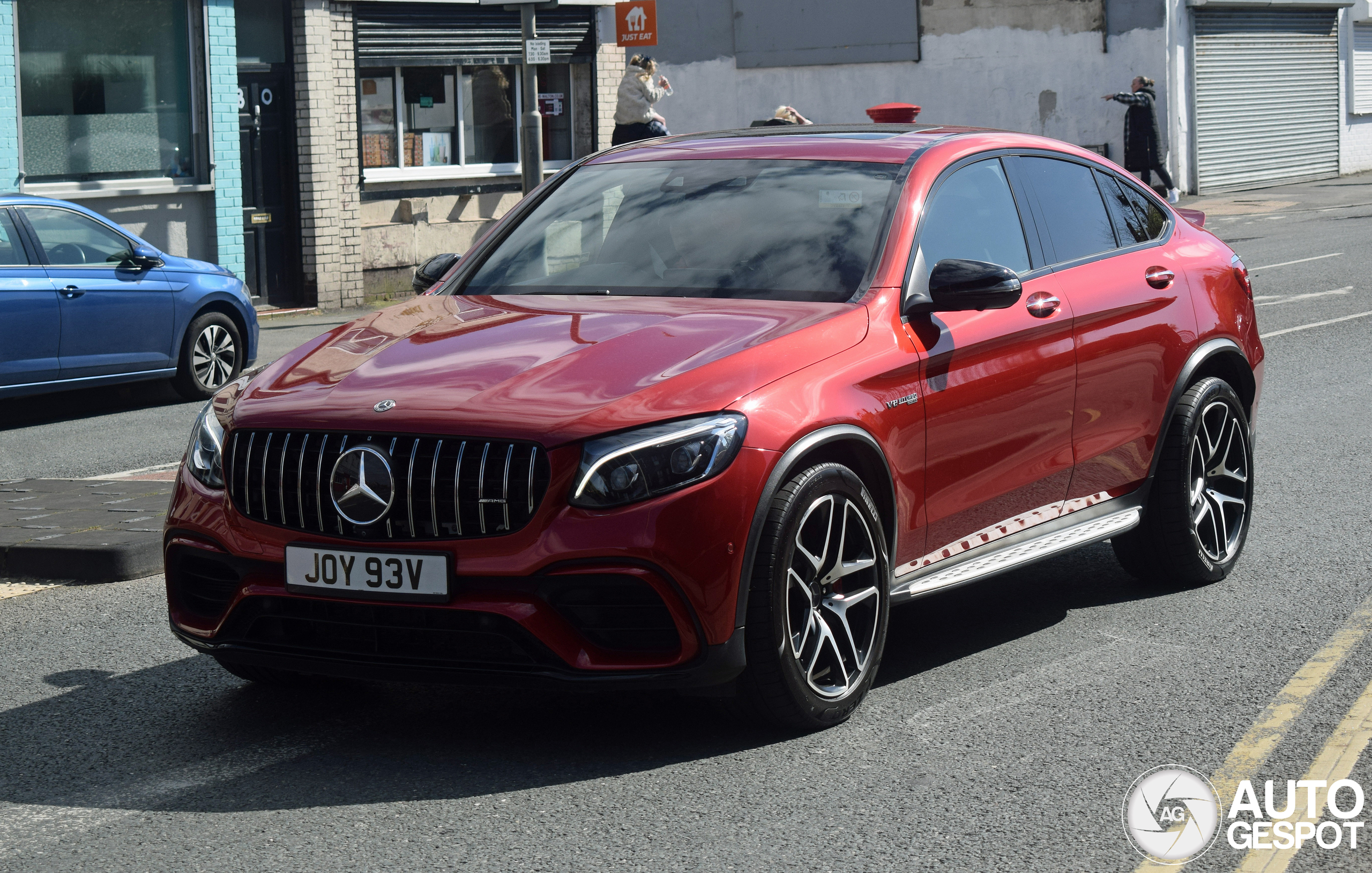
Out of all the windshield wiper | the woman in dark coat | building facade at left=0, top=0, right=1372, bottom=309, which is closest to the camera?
the windshield wiper

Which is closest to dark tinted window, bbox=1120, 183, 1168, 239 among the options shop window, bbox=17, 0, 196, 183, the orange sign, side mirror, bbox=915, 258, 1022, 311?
side mirror, bbox=915, 258, 1022, 311

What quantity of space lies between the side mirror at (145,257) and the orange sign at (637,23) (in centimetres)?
946

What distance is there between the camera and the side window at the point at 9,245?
11.6 m

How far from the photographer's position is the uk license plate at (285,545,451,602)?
4438 mm

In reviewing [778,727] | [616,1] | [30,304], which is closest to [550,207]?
[778,727]

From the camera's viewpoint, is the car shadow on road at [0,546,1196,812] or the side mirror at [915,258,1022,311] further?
the side mirror at [915,258,1022,311]

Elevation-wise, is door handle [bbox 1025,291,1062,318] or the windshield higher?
the windshield

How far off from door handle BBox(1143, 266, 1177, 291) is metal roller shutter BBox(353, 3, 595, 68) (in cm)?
1480

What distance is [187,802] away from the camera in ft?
14.3

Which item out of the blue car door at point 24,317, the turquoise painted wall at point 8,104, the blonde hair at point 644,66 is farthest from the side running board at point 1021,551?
the blonde hair at point 644,66

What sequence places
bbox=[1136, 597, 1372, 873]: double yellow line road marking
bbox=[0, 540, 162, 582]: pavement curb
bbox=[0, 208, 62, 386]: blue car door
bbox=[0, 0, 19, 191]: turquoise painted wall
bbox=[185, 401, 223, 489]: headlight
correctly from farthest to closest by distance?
bbox=[0, 0, 19, 191]: turquoise painted wall → bbox=[0, 208, 62, 386]: blue car door → bbox=[0, 540, 162, 582]: pavement curb → bbox=[185, 401, 223, 489]: headlight → bbox=[1136, 597, 1372, 873]: double yellow line road marking

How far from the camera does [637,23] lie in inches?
829

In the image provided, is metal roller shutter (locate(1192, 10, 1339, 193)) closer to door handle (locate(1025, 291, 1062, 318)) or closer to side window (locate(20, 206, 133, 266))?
side window (locate(20, 206, 133, 266))

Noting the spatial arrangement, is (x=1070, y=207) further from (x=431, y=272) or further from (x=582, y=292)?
(x=431, y=272)
